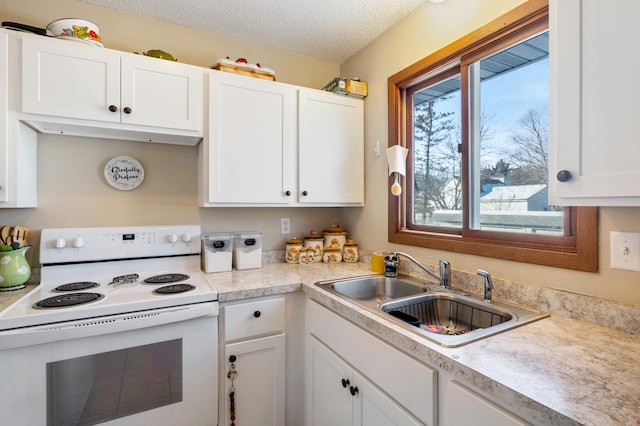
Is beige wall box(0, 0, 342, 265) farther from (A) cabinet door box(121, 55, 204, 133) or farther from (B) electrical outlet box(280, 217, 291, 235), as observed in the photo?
(A) cabinet door box(121, 55, 204, 133)

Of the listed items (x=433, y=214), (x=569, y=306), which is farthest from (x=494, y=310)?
(x=433, y=214)

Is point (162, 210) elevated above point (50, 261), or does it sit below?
above

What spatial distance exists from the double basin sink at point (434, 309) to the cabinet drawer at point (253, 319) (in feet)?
0.89

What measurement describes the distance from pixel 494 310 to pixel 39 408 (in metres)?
1.80

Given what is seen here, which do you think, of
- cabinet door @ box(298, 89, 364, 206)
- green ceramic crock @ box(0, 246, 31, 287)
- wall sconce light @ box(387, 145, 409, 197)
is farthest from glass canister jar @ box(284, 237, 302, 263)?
green ceramic crock @ box(0, 246, 31, 287)

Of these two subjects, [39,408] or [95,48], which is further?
[95,48]

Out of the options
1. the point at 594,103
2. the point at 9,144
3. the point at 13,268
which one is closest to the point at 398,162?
the point at 594,103

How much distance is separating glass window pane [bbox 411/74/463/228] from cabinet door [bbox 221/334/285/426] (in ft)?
3.69

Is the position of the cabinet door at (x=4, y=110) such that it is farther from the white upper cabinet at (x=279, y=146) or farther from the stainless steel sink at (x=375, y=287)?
the stainless steel sink at (x=375, y=287)

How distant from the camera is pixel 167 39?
195 centimetres

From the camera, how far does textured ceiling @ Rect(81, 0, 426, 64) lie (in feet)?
5.78

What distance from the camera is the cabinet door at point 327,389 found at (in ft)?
4.32

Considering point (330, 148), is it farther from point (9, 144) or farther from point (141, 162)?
point (9, 144)

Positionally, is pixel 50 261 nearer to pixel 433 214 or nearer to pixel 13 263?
pixel 13 263
